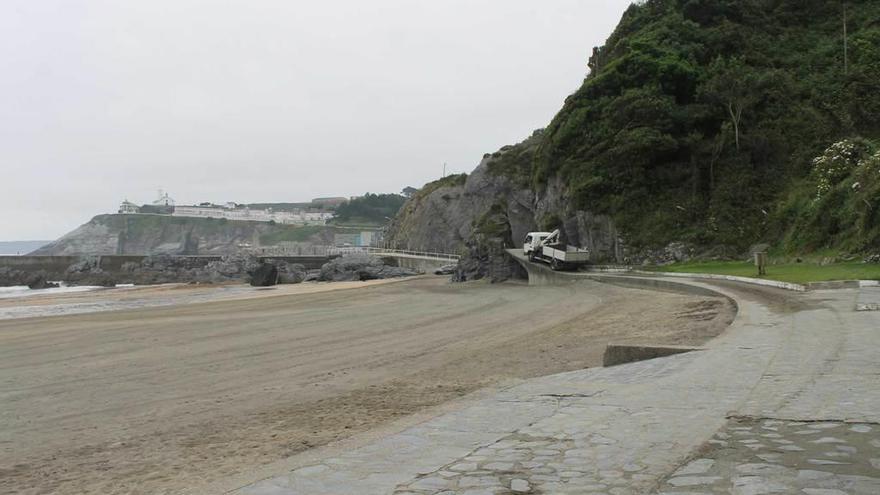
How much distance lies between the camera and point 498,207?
54.3 meters

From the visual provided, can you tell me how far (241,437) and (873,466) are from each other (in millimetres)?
6108

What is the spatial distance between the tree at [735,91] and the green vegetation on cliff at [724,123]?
0.31ft

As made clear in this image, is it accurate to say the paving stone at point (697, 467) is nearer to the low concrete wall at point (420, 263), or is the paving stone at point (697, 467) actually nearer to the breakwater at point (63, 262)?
the low concrete wall at point (420, 263)

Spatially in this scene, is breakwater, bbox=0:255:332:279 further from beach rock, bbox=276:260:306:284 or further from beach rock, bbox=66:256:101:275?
beach rock, bbox=276:260:306:284

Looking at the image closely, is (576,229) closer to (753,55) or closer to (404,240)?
(753,55)

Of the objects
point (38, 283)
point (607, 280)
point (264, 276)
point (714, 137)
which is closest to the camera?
point (607, 280)

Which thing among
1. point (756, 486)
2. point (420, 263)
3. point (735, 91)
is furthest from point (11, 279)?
point (756, 486)

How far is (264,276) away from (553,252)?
32053 millimetres

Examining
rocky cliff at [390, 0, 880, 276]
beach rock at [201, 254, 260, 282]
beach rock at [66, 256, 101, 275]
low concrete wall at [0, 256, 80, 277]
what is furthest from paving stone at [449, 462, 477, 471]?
low concrete wall at [0, 256, 80, 277]

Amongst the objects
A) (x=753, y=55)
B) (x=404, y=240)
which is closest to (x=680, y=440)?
(x=753, y=55)

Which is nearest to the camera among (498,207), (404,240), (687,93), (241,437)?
(241,437)

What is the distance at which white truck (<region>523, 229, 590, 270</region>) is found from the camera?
39.6 metres

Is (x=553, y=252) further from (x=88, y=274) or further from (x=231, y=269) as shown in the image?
(x=88, y=274)

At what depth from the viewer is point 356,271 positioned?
70.0 metres
